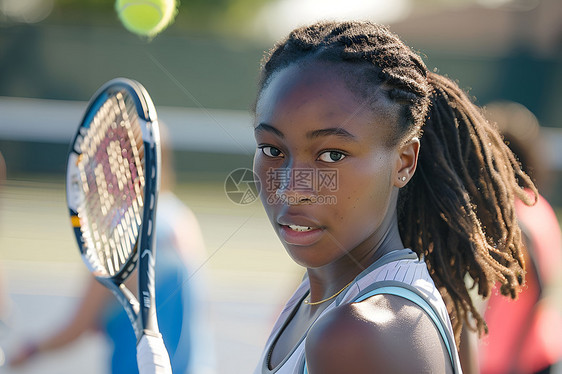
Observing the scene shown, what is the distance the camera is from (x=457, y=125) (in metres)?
1.80

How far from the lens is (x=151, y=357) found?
1.65 m

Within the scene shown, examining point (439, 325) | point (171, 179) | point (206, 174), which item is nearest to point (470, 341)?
point (439, 325)

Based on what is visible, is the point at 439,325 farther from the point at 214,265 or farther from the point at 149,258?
the point at 214,265

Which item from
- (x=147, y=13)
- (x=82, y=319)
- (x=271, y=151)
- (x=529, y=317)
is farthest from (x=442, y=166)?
(x=82, y=319)

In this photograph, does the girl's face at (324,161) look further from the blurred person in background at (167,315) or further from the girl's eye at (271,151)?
the blurred person in background at (167,315)

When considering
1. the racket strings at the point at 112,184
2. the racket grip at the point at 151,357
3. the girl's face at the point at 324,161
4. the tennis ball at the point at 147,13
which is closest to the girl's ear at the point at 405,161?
the girl's face at the point at 324,161

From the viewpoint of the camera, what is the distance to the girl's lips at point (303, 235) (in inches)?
58.9

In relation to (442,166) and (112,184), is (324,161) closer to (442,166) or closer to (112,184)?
(442,166)

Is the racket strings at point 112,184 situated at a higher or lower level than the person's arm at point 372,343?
lower

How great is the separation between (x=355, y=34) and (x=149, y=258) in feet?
2.67

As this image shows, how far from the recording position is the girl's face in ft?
4.66

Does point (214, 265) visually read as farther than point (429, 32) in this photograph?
No

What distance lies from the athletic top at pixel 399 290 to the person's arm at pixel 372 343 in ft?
0.19

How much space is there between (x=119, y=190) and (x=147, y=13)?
0.61 meters
